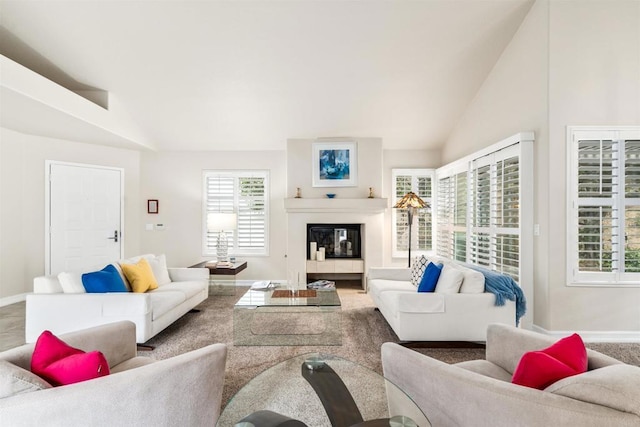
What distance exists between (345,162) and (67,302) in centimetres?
421

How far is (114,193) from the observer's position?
18.4ft

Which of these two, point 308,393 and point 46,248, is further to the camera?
point 46,248

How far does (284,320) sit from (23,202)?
4290mm

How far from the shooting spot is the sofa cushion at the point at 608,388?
1.01 meters

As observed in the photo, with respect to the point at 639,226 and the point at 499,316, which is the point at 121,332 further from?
the point at 639,226

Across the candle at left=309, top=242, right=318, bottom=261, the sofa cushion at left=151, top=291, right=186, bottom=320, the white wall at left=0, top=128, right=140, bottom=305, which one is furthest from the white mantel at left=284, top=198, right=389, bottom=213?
the white wall at left=0, top=128, right=140, bottom=305

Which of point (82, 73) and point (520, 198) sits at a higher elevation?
point (82, 73)

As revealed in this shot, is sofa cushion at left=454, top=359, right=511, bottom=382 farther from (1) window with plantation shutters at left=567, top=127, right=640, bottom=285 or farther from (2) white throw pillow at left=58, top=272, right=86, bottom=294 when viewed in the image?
(2) white throw pillow at left=58, top=272, right=86, bottom=294

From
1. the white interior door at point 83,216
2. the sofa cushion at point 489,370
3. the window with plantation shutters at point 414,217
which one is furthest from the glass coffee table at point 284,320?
the white interior door at point 83,216

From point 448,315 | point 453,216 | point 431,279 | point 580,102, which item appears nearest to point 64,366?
point 448,315

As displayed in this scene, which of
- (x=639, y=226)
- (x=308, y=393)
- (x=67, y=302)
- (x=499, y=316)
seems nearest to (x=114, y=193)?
(x=67, y=302)

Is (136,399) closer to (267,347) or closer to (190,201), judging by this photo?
(267,347)

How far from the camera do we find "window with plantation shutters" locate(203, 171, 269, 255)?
19.7ft

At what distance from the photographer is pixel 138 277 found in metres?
3.46
